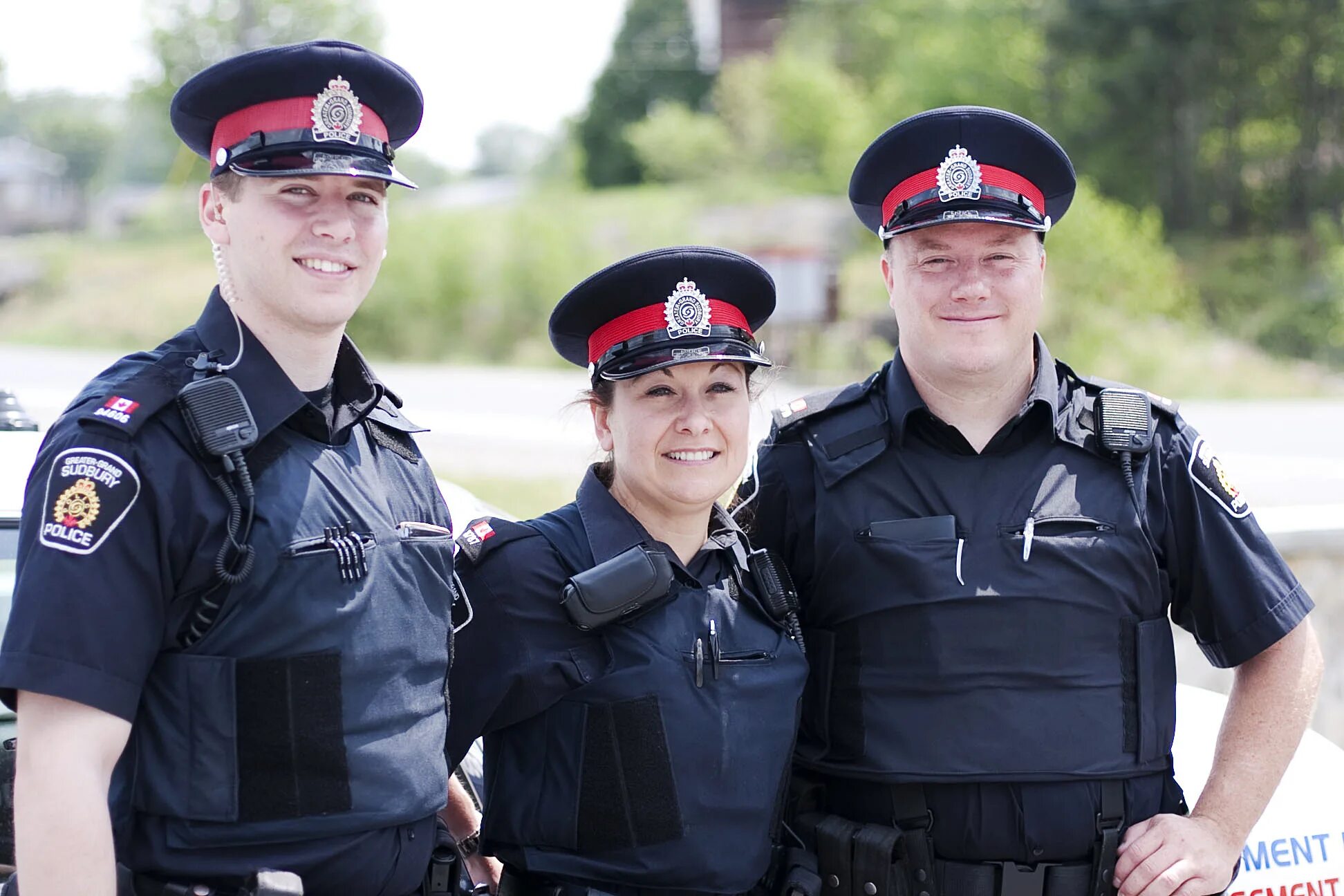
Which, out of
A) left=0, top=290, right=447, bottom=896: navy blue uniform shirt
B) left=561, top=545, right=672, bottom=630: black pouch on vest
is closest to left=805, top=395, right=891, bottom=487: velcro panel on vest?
left=561, top=545, right=672, bottom=630: black pouch on vest

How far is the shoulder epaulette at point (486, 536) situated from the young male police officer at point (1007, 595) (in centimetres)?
55

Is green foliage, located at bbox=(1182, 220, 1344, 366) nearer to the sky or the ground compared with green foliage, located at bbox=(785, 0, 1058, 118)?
nearer to the ground

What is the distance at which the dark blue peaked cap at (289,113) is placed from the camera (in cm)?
212

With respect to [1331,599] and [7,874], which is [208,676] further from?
[1331,599]

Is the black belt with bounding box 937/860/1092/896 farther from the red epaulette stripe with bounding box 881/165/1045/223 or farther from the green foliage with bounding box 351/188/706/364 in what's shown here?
the green foliage with bounding box 351/188/706/364

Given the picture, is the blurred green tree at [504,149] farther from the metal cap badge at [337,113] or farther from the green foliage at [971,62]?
the metal cap badge at [337,113]

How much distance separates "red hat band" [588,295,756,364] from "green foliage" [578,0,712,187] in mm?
44784

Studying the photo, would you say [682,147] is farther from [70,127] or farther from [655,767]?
[655,767]

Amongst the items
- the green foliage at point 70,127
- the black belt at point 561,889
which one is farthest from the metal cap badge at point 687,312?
the green foliage at point 70,127

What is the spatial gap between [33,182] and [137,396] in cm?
6317

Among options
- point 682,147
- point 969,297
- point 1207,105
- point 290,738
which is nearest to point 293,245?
point 290,738

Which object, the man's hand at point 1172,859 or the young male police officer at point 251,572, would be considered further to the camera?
the man's hand at point 1172,859

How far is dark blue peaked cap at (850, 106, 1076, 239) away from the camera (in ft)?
8.86

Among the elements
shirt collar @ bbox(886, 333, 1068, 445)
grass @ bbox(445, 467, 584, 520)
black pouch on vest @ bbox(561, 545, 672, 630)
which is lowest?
black pouch on vest @ bbox(561, 545, 672, 630)
